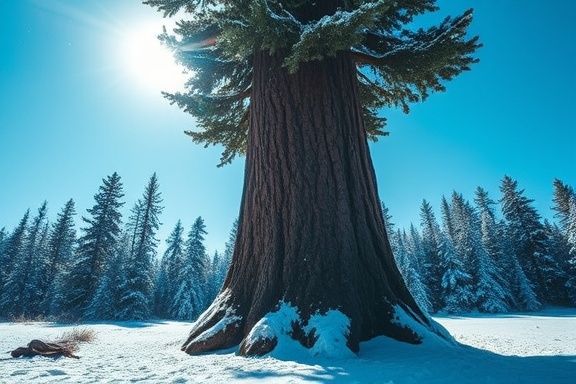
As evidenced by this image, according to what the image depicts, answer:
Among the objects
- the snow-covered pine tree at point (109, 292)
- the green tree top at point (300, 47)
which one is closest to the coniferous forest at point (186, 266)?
the snow-covered pine tree at point (109, 292)

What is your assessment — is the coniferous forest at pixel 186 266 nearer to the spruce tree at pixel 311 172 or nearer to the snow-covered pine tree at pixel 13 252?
the snow-covered pine tree at pixel 13 252

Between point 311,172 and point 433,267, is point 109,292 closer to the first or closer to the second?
point 311,172

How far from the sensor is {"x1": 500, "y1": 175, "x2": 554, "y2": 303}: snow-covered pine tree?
3222 cm

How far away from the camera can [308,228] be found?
4160 millimetres

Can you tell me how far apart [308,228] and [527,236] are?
38.6 metres

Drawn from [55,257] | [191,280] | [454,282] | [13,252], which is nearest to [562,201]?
[454,282]

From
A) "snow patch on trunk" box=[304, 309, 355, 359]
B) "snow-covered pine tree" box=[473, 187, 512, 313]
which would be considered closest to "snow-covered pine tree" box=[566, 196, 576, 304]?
"snow-covered pine tree" box=[473, 187, 512, 313]

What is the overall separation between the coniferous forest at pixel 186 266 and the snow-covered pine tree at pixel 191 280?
116mm

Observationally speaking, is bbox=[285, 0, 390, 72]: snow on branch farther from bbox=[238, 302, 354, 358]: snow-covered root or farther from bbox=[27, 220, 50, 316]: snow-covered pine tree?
bbox=[27, 220, 50, 316]: snow-covered pine tree

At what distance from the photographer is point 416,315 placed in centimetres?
417

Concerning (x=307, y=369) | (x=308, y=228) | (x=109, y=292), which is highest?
(x=109, y=292)

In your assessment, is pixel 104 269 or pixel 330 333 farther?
pixel 104 269

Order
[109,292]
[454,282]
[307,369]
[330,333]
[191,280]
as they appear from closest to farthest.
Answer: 1. [307,369]
2. [330,333]
3. [109,292]
4. [454,282]
5. [191,280]

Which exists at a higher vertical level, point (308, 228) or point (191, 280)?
point (191, 280)
